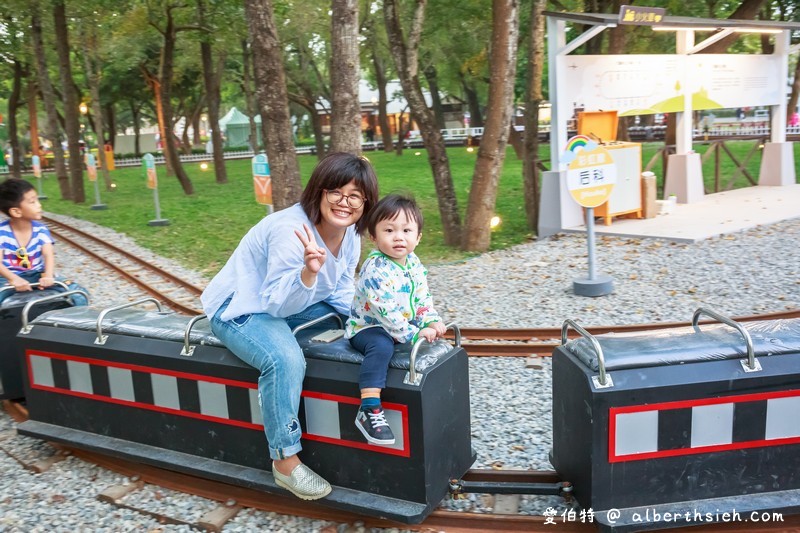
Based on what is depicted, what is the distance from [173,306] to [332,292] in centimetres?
513

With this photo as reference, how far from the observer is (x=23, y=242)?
5699mm

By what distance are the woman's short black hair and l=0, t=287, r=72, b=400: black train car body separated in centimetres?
259

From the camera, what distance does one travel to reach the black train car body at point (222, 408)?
3.41 m

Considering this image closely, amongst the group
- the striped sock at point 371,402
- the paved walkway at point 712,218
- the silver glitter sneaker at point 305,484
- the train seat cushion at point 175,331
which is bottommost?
the silver glitter sneaker at point 305,484

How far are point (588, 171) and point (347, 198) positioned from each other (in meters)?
5.37

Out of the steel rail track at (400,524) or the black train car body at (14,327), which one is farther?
the black train car body at (14,327)

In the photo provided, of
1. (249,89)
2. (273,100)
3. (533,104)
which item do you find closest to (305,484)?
(273,100)

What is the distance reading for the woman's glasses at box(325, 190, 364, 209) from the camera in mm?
3508

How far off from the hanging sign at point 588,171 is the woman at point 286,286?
4962mm

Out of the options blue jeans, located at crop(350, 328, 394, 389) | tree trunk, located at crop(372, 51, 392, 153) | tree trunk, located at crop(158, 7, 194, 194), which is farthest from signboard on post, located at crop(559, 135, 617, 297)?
tree trunk, located at crop(372, 51, 392, 153)

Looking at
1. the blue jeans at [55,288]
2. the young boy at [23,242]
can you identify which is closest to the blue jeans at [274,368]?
the blue jeans at [55,288]

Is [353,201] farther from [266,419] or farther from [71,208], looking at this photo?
[71,208]

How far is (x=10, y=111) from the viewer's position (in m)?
29.3

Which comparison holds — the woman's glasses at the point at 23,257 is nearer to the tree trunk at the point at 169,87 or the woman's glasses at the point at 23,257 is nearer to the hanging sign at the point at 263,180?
the hanging sign at the point at 263,180
